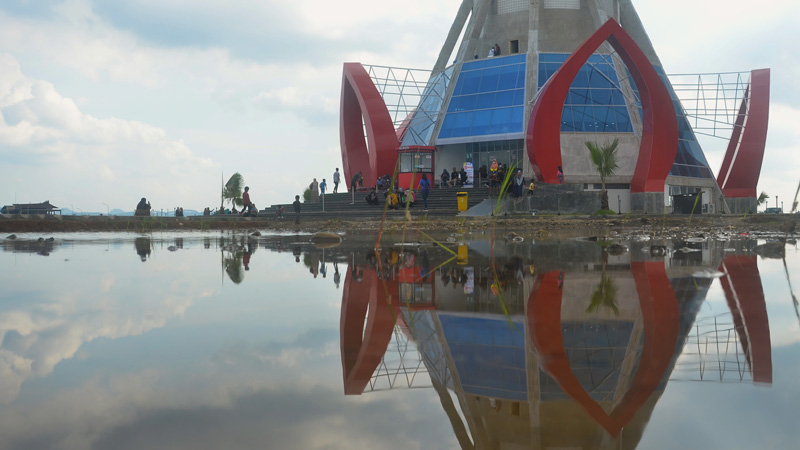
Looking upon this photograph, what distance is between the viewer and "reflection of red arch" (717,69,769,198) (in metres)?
38.9

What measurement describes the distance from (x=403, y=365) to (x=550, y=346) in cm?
82

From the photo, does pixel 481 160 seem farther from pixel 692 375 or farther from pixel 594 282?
pixel 692 375

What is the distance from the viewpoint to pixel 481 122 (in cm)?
4088

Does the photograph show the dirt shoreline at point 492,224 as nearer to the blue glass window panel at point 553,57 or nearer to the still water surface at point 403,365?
the still water surface at point 403,365

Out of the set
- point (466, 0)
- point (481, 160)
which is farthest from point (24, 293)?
point (466, 0)

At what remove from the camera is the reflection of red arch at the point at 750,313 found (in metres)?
3.17

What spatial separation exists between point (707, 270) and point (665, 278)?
111 cm

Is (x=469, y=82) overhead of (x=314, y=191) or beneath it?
overhead

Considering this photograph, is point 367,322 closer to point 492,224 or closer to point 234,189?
point 492,224

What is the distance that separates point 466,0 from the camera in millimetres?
46594

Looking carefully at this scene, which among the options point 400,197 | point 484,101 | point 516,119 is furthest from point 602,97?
point 400,197

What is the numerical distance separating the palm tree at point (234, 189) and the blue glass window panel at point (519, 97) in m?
29.3

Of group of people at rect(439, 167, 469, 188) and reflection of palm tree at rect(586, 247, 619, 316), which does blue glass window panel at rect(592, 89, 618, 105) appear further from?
reflection of palm tree at rect(586, 247, 619, 316)

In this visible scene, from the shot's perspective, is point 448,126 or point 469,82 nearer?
point 448,126
